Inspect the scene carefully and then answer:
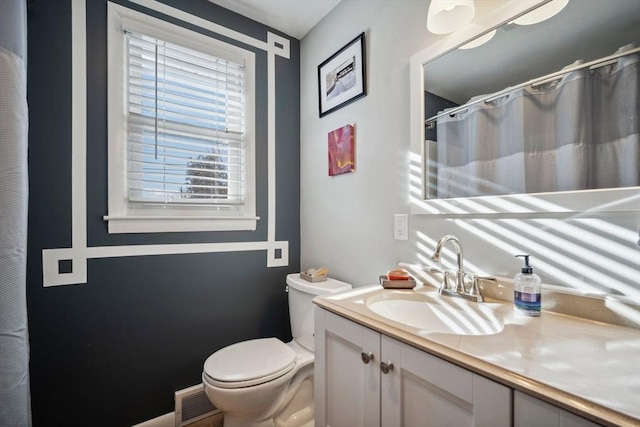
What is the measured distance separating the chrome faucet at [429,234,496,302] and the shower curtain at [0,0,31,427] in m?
1.36

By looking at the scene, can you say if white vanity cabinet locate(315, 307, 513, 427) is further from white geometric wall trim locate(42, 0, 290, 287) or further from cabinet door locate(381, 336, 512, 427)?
white geometric wall trim locate(42, 0, 290, 287)

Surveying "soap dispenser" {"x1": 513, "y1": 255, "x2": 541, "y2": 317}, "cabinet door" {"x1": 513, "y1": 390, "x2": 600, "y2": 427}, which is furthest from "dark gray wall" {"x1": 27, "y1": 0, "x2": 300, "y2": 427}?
"cabinet door" {"x1": 513, "y1": 390, "x2": 600, "y2": 427}

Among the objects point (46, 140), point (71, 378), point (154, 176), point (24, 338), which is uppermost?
point (46, 140)

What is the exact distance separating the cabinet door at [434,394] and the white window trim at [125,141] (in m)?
1.30

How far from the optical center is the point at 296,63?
2.06 metres

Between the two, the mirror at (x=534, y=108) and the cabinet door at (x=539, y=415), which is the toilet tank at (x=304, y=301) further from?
the cabinet door at (x=539, y=415)

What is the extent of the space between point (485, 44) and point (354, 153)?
29.4 inches

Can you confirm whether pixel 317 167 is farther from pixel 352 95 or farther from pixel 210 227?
pixel 210 227

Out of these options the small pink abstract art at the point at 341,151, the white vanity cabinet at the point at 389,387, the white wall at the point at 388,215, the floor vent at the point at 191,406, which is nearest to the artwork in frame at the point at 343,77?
the white wall at the point at 388,215

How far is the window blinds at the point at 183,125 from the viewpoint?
1521 mm

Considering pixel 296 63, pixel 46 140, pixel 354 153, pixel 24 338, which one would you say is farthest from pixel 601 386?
pixel 296 63

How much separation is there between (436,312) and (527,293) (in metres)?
0.30

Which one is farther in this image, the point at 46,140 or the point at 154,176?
the point at 154,176

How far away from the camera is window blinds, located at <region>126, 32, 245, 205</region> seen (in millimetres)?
1521
